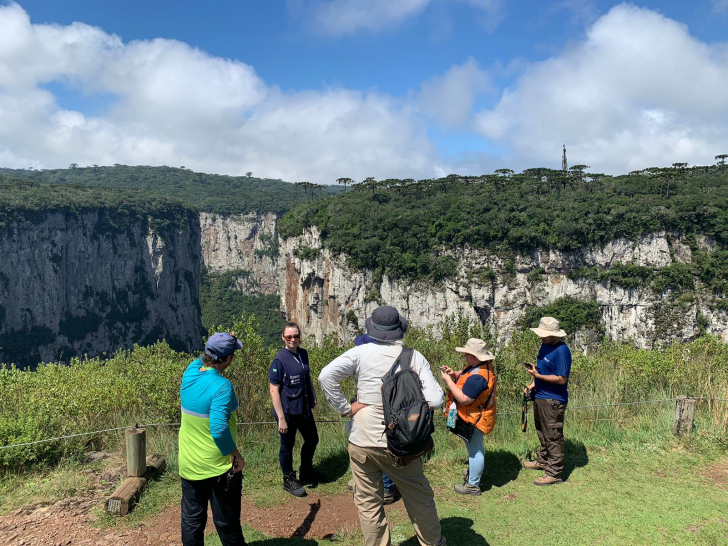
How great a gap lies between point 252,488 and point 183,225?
78.1m

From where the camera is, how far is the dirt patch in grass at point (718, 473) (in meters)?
4.29

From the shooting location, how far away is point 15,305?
52.6m

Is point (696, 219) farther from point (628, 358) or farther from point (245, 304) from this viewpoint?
point (245, 304)

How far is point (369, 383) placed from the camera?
2908mm

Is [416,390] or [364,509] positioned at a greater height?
[416,390]

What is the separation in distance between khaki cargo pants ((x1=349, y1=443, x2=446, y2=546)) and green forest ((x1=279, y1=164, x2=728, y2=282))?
44081 mm

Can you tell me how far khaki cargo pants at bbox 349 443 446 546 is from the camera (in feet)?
9.51

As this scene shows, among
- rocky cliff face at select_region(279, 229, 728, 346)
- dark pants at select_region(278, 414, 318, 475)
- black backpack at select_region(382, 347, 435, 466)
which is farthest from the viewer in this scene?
rocky cliff face at select_region(279, 229, 728, 346)

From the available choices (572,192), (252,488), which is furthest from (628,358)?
(572,192)

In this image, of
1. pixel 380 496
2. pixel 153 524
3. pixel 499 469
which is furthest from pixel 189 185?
pixel 380 496

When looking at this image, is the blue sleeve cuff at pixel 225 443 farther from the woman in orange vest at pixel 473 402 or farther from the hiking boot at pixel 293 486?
the woman in orange vest at pixel 473 402

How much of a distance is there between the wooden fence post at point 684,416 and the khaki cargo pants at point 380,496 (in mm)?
3773

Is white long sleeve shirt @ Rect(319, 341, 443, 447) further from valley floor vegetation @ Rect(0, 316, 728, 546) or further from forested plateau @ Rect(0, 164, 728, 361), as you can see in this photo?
forested plateau @ Rect(0, 164, 728, 361)

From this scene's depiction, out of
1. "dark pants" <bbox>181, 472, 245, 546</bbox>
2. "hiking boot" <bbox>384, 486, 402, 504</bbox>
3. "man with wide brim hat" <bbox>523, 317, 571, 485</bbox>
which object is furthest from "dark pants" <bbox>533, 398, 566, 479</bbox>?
"dark pants" <bbox>181, 472, 245, 546</bbox>
